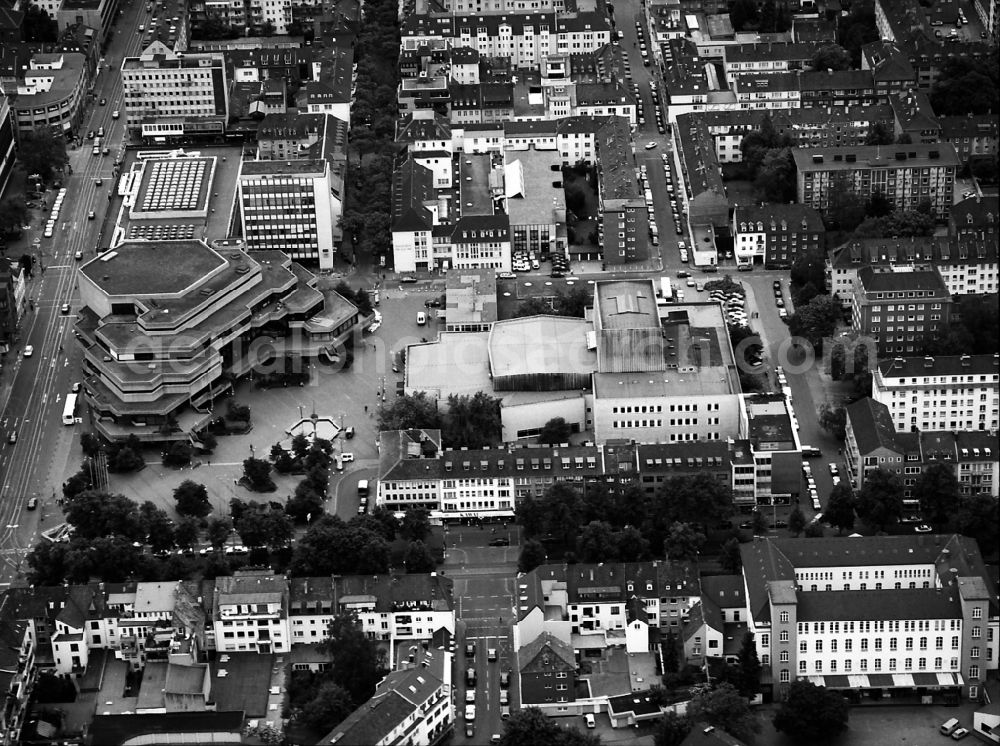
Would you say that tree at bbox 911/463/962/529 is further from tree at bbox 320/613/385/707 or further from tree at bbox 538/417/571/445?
tree at bbox 320/613/385/707

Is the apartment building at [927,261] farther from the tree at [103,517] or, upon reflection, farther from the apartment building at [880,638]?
the tree at [103,517]

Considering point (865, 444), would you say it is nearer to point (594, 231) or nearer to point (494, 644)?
point (494, 644)

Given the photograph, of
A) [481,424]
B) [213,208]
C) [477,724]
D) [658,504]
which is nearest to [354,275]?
[213,208]

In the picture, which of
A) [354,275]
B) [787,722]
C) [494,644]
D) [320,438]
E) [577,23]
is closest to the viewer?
[787,722]

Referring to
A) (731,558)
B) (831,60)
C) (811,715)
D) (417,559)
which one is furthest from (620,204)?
(811,715)

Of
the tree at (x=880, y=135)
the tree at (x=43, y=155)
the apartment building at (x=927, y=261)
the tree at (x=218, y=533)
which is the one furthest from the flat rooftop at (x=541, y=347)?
the tree at (x=43, y=155)

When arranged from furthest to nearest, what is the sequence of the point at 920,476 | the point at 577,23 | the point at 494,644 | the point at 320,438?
1. the point at 577,23
2. the point at 320,438
3. the point at 920,476
4. the point at 494,644

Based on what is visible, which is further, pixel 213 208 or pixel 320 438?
pixel 213 208

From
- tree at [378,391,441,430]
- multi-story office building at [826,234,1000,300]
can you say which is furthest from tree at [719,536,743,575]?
multi-story office building at [826,234,1000,300]
